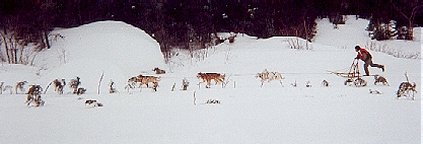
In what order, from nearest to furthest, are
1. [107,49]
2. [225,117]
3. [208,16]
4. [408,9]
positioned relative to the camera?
[225,117], [107,49], [408,9], [208,16]

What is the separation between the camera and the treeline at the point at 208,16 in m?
18.3

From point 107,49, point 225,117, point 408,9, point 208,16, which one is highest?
point 408,9

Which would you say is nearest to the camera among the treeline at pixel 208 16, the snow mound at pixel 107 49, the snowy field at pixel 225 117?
the snowy field at pixel 225 117

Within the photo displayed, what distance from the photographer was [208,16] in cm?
1939

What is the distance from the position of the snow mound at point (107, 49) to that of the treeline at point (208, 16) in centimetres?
177

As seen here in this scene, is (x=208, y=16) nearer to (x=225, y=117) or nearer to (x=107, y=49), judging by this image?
(x=107, y=49)

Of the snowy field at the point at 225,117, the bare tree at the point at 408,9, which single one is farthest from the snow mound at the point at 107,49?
the bare tree at the point at 408,9

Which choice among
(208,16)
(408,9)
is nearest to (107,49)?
(208,16)

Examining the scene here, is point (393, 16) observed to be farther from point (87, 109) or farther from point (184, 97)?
point (87, 109)

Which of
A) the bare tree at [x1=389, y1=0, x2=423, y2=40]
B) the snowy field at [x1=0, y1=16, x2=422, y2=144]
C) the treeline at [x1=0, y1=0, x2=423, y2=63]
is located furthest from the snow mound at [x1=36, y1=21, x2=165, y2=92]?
the bare tree at [x1=389, y1=0, x2=423, y2=40]

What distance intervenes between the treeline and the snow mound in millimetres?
1768

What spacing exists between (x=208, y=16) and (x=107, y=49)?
5.91 m

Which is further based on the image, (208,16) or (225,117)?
(208,16)

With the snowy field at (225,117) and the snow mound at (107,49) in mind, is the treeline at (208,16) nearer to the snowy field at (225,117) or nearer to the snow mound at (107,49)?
the snow mound at (107,49)
